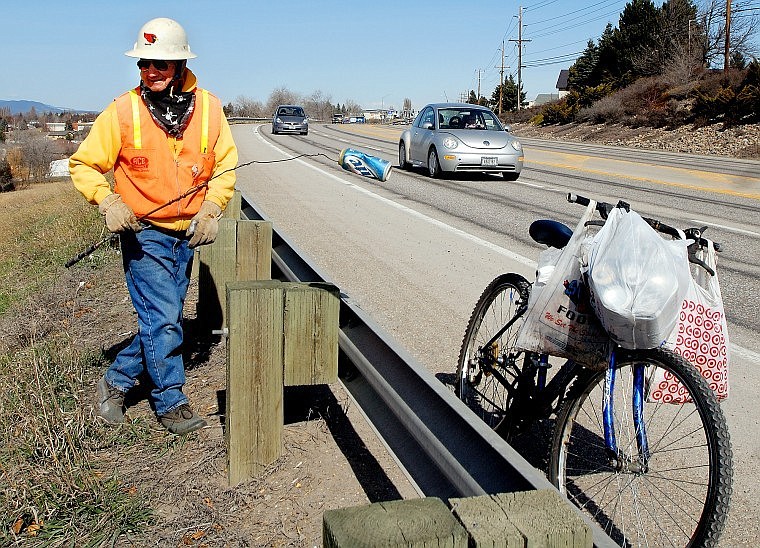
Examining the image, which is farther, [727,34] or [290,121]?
[290,121]

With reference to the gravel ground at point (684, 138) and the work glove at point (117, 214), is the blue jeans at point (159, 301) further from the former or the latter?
the gravel ground at point (684, 138)

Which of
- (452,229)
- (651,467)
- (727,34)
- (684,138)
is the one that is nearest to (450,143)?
(452,229)

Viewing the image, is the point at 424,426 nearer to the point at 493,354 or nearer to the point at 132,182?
the point at 493,354

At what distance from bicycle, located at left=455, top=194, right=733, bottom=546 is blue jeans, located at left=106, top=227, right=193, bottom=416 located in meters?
1.59

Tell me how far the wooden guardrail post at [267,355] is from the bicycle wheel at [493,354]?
922 millimetres

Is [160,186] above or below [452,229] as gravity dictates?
above

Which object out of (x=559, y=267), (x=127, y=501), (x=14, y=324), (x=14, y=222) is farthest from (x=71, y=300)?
(x=14, y=222)

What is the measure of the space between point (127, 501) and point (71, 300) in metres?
5.05

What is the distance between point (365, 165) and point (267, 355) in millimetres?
1247

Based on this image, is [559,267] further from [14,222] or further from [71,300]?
[14,222]

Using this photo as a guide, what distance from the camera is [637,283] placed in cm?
305

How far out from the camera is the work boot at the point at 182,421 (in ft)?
15.0

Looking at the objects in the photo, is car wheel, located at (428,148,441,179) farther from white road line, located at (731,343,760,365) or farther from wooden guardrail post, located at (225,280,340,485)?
wooden guardrail post, located at (225,280,340,485)

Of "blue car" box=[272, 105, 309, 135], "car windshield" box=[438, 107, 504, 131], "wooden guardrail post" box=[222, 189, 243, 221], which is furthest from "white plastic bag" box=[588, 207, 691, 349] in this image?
"blue car" box=[272, 105, 309, 135]
